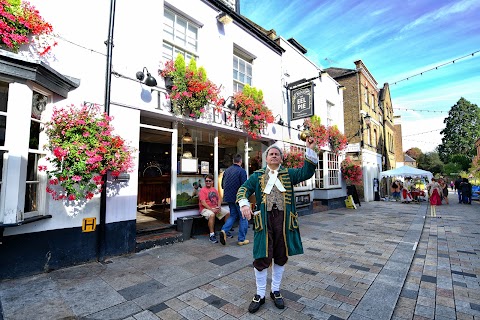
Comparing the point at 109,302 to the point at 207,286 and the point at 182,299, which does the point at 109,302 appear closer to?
the point at 182,299

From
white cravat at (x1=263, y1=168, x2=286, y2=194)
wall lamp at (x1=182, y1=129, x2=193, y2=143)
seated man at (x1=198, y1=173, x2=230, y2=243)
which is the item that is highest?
wall lamp at (x1=182, y1=129, x2=193, y2=143)

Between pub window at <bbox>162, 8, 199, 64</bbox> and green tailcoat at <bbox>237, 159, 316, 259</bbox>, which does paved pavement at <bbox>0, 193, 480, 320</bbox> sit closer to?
green tailcoat at <bbox>237, 159, 316, 259</bbox>

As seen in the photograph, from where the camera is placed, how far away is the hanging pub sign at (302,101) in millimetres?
8188

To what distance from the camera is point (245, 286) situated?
10.3 ft

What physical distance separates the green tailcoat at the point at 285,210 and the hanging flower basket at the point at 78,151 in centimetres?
248

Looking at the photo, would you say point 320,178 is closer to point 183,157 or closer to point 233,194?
point 233,194

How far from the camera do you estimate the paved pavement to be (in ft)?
8.38

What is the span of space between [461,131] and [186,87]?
51.5 meters

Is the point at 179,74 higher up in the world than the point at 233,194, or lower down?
higher up

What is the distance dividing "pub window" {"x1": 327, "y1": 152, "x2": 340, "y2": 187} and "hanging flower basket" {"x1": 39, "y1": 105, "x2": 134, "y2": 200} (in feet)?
31.9

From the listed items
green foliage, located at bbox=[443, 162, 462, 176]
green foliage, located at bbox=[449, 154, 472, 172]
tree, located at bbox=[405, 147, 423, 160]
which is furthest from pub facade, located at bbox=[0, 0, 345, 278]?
tree, located at bbox=[405, 147, 423, 160]

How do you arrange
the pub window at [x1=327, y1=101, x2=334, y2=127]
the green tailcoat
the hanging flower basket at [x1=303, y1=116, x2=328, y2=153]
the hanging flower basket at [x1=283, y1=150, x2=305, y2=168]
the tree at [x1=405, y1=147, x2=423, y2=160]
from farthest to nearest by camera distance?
the tree at [x1=405, y1=147, x2=423, y2=160]
the pub window at [x1=327, y1=101, x2=334, y2=127]
the hanging flower basket at [x1=303, y1=116, x2=328, y2=153]
the hanging flower basket at [x1=283, y1=150, x2=305, y2=168]
the green tailcoat

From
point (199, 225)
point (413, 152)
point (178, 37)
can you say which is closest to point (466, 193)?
point (199, 225)

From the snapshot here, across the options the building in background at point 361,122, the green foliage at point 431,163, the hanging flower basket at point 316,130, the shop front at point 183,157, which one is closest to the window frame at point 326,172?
the hanging flower basket at point 316,130
